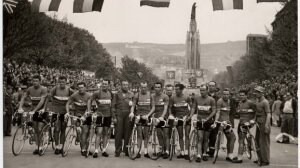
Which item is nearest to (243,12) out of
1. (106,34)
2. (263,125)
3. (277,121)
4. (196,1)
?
(196,1)

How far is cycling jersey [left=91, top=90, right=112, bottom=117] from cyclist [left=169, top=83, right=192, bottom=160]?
1.37m

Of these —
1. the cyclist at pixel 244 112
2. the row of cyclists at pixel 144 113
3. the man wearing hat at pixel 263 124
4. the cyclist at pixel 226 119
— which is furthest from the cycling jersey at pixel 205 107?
the man wearing hat at pixel 263 124

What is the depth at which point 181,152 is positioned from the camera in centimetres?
991

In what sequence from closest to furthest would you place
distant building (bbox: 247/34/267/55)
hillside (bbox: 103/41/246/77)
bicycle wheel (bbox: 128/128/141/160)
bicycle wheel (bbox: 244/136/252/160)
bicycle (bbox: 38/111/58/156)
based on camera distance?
1. bicycle wheel (bbox: 244/136/252/160)
2. bicycle wheel (bbox: 128/128/141/160)
3. bicycle (bbox: 38/111/58/156)
4. hillside (bbox: 103/41/246/77)
5. distant building (bbox: 247/34/267/55)

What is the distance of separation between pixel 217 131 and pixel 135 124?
1940 millimetres

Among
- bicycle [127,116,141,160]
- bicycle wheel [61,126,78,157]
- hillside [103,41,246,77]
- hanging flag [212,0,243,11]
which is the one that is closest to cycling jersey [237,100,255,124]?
hanging flag [212,0,243,11]

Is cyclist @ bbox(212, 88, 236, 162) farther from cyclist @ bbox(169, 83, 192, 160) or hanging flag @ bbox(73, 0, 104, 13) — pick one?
hanging flag @ bbox(73, 0, 104, 13)

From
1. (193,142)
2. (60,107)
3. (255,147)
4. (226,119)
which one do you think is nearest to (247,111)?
(226,119)

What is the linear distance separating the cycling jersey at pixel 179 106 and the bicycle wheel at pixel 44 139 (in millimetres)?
2783

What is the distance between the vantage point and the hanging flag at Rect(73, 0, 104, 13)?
401 inches

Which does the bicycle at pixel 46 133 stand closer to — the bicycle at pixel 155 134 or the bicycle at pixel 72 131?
the bicycle at pixel 72 131

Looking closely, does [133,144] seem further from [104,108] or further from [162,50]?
[162,50]

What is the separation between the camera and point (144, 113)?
9.97 meters

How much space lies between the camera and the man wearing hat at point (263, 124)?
927 cm
